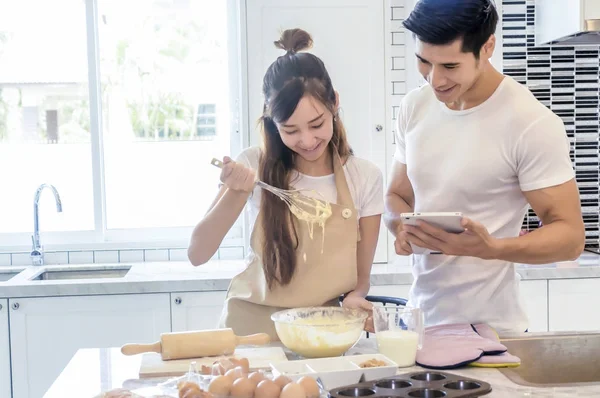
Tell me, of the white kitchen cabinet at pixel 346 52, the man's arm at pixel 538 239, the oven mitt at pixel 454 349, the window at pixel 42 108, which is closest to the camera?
the oven mitt at pixel 454 349

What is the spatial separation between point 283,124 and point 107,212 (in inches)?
82.3

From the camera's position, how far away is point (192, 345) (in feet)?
5.72

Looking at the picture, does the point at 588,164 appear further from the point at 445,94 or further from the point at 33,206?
the point at 33,206

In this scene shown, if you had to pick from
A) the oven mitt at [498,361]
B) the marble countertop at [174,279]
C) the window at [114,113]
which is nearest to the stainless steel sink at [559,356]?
the oven mitt at [498,361]

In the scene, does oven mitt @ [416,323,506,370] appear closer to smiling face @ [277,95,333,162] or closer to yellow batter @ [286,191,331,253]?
yellow batter @ [286,191,331,253]

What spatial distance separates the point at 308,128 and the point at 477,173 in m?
0.45

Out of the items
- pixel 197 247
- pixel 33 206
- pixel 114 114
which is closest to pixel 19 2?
pixel 114 114

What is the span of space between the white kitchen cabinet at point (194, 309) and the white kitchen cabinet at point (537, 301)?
1286 mm

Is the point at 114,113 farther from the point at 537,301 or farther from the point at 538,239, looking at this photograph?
the point at 538,239

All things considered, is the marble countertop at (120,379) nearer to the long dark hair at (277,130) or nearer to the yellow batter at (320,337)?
the yellow batter at (320,337)

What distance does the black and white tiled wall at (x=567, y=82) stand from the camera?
3730 millimetres

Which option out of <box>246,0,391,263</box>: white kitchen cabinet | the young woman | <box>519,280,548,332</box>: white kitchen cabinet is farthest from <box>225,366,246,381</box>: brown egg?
<box>246,0,391,263</box>: white kitchen cabinet

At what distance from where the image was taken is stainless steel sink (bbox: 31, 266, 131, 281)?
368 cm

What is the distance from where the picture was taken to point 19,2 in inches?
151
